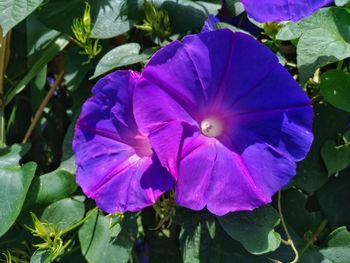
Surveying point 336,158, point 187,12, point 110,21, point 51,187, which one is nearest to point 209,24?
Result: point 187,12

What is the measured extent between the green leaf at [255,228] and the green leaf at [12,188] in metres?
0.35

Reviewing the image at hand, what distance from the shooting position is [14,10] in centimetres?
98

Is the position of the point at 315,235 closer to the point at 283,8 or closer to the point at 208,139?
the point at 208,139

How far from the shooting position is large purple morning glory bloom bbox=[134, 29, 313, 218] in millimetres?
851

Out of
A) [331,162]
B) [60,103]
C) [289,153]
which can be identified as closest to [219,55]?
[289,153]

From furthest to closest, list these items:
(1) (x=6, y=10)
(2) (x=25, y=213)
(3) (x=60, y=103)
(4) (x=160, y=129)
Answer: (3) (x=60, y=103) < (2) (x=25, y=213) < (1) (x=6, y=10) < (4) (x=160, y=129)

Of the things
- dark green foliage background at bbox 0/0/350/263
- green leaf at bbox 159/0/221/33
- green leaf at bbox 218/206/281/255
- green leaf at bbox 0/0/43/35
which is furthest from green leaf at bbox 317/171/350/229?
green leaf at bbox 0/0/43/35

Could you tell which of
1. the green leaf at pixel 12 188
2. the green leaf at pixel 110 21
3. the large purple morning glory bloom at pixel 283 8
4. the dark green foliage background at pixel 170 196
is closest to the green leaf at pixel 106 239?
the dark green foliage background at pixel 170 196

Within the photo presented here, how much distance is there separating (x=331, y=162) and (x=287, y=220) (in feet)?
0.45

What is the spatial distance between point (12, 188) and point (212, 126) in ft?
1.25

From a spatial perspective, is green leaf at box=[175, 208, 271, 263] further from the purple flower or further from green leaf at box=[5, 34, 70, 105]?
green leaf at box=[5, 34, 70, 105]

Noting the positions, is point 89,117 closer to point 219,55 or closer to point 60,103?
point 219,55

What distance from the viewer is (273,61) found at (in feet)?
2.81

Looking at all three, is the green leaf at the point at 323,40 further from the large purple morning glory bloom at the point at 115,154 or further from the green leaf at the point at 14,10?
the green leaf at the point at 14,10
